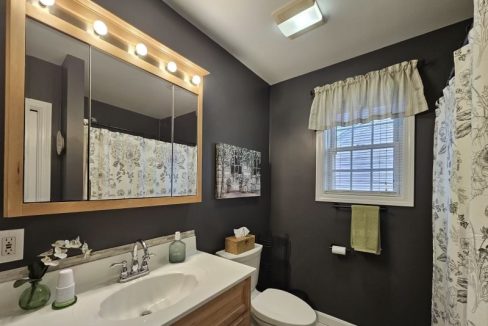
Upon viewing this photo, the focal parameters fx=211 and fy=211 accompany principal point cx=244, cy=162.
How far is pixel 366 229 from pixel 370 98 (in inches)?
43.8

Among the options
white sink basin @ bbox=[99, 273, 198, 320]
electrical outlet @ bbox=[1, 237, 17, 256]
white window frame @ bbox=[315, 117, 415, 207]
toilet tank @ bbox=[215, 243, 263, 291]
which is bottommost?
toilet tank @ bbox=[215, 243, 263, 291]

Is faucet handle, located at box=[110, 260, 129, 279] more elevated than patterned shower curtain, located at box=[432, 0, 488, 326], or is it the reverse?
patterned shower curtain, located at box=[432, 0, 488, 326]

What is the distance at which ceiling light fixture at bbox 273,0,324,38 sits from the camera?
4.35 ft

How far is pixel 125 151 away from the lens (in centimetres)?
117

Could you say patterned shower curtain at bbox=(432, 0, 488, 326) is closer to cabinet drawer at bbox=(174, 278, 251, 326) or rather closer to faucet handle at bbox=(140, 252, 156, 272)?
cabinet drawer at bbox=(174, 278, 251, 326)

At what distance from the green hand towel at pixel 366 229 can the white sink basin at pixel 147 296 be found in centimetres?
138

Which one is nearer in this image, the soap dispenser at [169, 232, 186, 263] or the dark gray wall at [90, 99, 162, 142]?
the dark gray wall at [90, 99, 162, 142]

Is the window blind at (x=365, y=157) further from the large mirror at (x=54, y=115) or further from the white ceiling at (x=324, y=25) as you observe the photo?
the large mirror at (x=54, y=115)

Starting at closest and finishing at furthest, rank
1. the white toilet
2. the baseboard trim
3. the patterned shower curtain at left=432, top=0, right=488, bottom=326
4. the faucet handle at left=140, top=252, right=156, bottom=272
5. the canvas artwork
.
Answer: the patterned shower curtain at left=432, top=0, right=488, bottom=326
the faucet handle at left=140, top=252, right=156, bottom=272
the white toilet
the canvas artwork
the baseboard trim

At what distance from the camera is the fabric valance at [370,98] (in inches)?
64.6


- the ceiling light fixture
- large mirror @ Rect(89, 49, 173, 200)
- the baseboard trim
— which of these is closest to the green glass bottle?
large mirror @ Rect(89, 49, 173, 200)

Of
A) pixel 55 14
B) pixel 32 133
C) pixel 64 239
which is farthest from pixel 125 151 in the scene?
pixel 55 14

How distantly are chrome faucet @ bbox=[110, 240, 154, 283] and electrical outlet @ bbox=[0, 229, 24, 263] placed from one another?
37cm

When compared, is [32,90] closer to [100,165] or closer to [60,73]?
[60,73]
